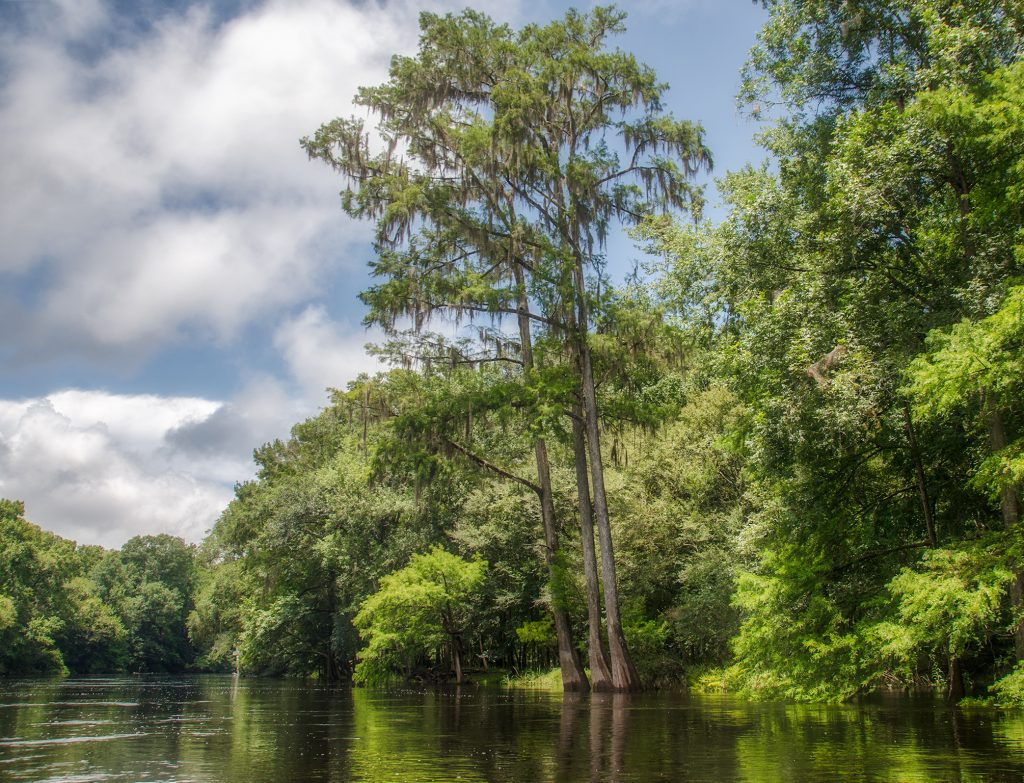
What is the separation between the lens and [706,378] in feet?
81.4

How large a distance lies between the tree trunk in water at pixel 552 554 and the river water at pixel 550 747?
9422mm

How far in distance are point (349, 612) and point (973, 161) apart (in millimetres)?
36720

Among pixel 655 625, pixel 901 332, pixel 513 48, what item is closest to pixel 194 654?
pixel 655 625

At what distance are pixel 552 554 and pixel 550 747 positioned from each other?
16589 millimetres

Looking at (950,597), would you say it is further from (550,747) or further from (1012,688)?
(550,747)

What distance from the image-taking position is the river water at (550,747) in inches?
250

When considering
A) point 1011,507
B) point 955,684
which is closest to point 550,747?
point 1011,507

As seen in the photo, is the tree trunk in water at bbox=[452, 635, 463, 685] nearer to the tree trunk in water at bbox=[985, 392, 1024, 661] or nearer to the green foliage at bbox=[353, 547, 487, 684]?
the green foliage at bbox=[353, 547, 487, 684]

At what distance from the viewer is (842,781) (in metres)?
5.60

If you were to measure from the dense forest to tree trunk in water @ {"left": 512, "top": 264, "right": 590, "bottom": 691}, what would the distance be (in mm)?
92

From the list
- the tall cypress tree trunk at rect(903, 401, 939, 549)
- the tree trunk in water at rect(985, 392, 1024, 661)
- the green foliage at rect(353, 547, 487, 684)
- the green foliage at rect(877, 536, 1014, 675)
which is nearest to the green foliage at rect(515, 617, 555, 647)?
the green foliage at rect(353, 547, 487, 684)

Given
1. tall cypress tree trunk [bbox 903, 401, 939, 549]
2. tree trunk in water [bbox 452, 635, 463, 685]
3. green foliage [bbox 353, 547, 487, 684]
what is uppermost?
tall cypress tree trunk [bbox 903, 401, 939, 549]

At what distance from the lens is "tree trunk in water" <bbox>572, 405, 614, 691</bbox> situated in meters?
21.6

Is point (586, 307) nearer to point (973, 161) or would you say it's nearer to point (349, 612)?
point (973, 161)
